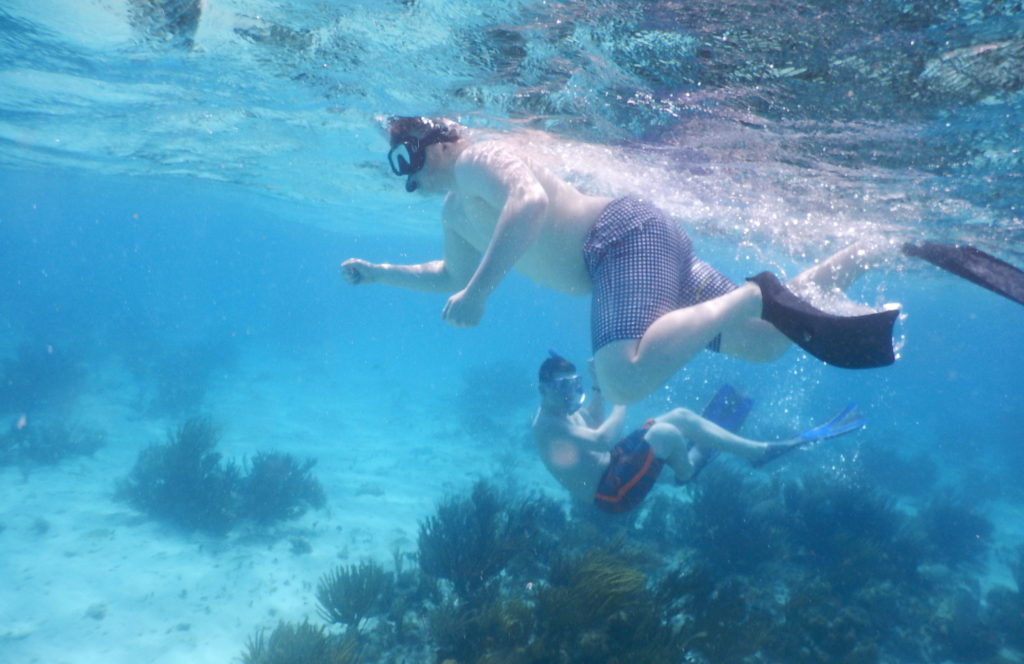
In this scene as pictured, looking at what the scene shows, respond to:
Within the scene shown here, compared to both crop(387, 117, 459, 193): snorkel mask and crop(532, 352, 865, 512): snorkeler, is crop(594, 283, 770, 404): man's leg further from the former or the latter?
crop(532, 352, 865, 512): snorkeler

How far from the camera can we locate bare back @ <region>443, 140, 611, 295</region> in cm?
365

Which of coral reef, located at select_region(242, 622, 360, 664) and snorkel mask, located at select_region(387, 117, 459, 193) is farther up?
snorkel mask, located at select_region(387, 117, 459, 193)

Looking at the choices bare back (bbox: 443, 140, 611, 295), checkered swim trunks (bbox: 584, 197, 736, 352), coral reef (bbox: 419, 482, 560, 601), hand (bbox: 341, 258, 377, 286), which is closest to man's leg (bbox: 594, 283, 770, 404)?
checkered swim trunks (bbox: 584, 197, 736, 352)

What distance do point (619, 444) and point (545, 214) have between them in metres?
3.89

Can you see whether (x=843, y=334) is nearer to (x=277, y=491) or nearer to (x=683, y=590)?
(x=683, y=590)

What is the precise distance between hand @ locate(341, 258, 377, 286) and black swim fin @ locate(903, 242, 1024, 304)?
4633 mm

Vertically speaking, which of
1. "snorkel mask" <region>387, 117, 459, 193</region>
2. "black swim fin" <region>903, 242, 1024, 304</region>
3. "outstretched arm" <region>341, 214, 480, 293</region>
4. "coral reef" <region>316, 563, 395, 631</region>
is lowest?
"coral reef" <region>316, 563, 395, 631</region>

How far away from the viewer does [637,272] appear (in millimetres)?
3643

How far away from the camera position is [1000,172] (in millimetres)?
8641

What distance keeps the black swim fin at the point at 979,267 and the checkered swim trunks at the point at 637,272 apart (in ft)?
6.02

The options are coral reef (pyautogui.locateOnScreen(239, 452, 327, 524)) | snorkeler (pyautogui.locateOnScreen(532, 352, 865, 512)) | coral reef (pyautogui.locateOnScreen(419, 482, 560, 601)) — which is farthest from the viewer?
coral reef (pyautogui.locateOnScreen(239, 452, 327, 524))

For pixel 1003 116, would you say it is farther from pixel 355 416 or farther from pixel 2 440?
pixel 2 440

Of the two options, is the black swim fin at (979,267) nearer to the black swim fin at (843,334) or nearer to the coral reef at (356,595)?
the black swim fin at (843,334)

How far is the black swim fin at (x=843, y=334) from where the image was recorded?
291cm
